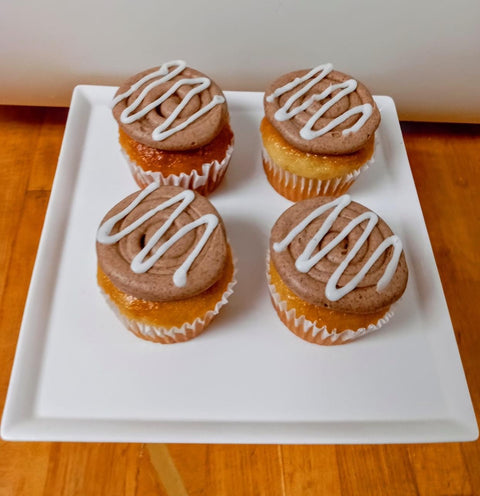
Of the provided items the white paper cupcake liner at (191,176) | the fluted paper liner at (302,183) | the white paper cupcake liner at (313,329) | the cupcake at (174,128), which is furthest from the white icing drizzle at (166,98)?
the white paper cupcake liner at (313,329)

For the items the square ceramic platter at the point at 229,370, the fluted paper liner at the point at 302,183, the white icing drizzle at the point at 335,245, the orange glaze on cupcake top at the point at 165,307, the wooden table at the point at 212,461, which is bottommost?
the wooden table at the point at 212,461

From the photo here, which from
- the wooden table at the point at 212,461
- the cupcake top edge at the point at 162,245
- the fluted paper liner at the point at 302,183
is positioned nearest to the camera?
the cupcake top edge at the point at 162,245

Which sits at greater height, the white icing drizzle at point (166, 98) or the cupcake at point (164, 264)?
the white icing drizzle at point (166, 98)

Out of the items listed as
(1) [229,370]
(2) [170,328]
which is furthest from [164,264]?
(1) [229,370]

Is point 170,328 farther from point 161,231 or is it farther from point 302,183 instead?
point 302,183

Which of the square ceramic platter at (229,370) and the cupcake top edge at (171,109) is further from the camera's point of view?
the cupcake top edge at (171,109)

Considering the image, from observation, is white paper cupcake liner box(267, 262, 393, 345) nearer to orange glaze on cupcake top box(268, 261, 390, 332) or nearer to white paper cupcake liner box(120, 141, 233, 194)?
orange glaze on cupcake top box(268, 261, 390, 332)

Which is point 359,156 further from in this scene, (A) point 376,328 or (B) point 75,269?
(B) point 75,269

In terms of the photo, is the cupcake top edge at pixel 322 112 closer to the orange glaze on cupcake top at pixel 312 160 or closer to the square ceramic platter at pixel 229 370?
the orange glaze on cupcake top at pixel 312 160

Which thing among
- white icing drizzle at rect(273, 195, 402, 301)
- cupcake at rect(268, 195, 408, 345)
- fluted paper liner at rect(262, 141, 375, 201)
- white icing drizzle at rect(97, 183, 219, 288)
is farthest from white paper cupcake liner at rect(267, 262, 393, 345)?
fluted paper liner at rect(262, 141, 375, 201)
